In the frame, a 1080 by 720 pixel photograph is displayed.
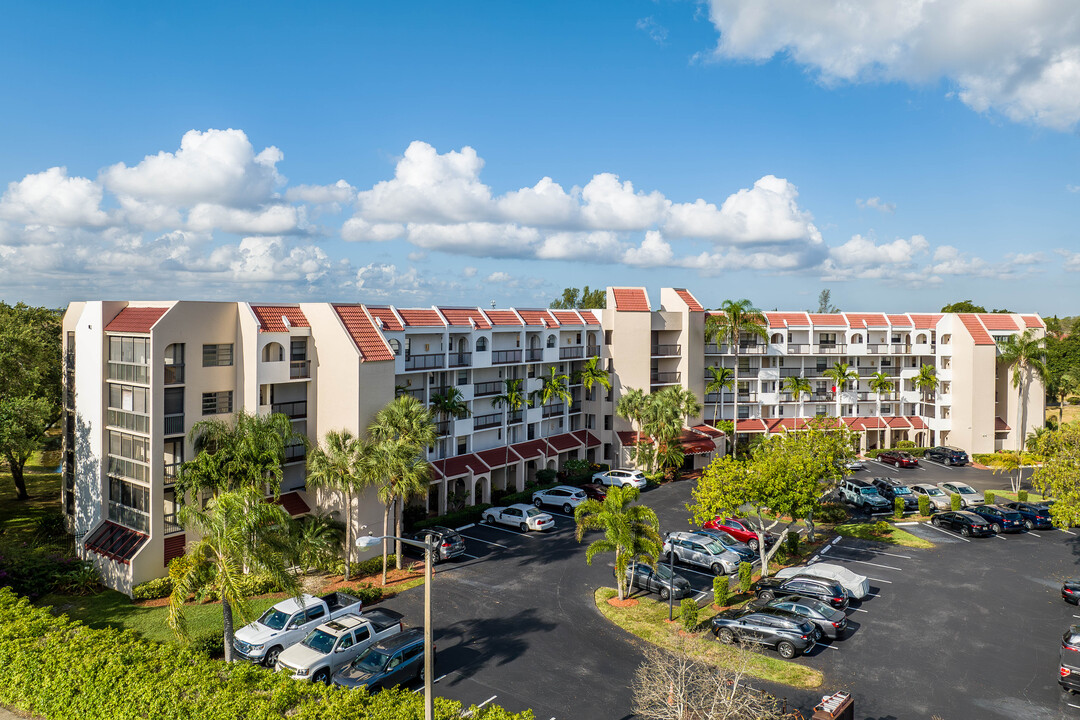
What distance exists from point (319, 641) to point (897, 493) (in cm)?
4182

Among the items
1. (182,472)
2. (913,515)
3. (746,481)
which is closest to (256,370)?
(182,472)

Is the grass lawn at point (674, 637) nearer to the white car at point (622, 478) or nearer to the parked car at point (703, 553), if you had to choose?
the parked car at point (703, 553)

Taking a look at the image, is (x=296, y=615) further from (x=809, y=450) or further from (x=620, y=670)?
(x=809, y=450)

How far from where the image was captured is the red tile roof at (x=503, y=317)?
171 feet

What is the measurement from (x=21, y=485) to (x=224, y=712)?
41855mm

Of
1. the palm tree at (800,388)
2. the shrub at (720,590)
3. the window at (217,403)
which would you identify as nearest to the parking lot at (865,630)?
the shrub at (720,590)

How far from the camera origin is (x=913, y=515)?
156 ft

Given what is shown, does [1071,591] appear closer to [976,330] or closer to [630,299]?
[630,299]

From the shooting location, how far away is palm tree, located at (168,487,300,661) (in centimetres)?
2303

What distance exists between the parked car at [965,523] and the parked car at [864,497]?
3454 millimetres

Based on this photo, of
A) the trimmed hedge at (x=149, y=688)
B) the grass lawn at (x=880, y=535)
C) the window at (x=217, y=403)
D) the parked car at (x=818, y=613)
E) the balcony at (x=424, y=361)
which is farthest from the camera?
the balcony at (x=424, y=361)

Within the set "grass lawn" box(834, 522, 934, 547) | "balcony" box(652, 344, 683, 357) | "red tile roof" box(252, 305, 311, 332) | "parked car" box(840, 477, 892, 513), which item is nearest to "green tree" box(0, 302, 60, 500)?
"red tile roof" box(252, 305, 311, 332)

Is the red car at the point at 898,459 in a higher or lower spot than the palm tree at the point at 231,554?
lower

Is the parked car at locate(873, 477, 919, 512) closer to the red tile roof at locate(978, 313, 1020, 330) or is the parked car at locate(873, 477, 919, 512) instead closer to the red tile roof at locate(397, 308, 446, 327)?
the red tile roof at locate(978, 313, 1020, 330)
